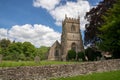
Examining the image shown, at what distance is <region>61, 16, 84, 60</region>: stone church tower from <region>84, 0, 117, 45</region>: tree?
25.2 meters

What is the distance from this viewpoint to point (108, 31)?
2761 centimetres

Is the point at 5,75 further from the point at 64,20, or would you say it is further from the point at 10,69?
the point at 64,20

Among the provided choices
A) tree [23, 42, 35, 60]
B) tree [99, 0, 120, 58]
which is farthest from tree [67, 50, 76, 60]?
tree [99, 0, 120, 58]

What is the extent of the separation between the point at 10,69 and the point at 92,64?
Result: 8.66 metres

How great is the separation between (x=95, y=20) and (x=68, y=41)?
2983cm

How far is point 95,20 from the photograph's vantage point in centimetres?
4028

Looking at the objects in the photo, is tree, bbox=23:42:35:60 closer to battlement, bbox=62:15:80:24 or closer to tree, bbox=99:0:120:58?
battlement, bbox=62:15:80:24

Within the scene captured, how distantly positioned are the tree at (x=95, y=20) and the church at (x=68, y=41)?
25.8m

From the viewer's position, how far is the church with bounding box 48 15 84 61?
69.2 meters

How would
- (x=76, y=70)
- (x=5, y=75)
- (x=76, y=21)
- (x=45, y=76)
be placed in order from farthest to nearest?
(x=76, y=21)
(x=76, y=70)
(x=45, y=76)
(x=5, y=75)

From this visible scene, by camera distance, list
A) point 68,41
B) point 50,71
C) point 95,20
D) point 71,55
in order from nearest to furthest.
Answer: point 50,71 < point 95,20 < point 71,55 < point 68,41

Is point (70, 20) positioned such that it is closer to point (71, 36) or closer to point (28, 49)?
point (71, 36)

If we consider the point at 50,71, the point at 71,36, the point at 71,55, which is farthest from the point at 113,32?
the point at 71,36

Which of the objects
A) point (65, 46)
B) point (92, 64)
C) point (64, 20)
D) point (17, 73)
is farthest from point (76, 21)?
point (17, 73)
